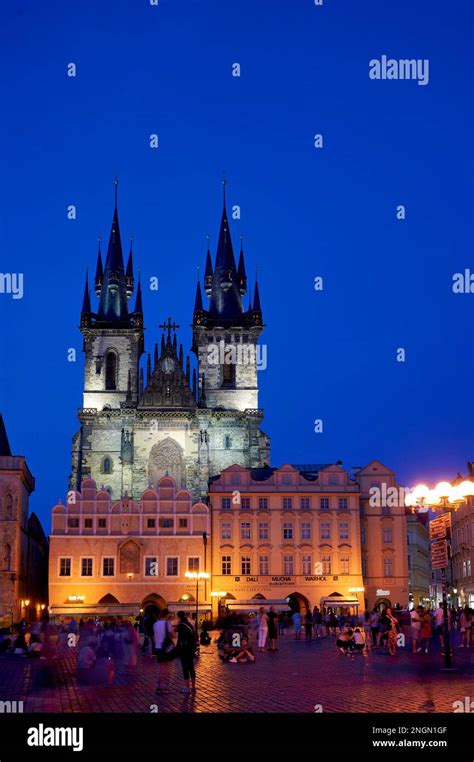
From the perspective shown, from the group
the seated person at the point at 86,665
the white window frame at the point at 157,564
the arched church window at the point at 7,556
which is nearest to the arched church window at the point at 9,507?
the arched church window at the point at 7,556

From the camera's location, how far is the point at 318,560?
227 ft

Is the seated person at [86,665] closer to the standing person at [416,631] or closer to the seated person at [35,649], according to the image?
the seated person at [35,649]

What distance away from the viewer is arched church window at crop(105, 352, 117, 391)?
86.1 metres

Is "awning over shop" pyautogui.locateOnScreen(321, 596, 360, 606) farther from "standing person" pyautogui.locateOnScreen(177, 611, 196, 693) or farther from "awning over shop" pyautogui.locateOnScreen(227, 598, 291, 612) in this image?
"standing person" pyautogui.locateOnScreen(177, 611, 196, 693)

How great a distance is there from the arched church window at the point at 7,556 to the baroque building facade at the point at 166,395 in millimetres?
17995

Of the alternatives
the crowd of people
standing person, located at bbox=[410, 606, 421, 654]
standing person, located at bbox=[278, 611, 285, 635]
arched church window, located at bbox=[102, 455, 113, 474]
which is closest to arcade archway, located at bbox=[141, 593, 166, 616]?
standing person, located at bbox=[278, 611, 285, 635]

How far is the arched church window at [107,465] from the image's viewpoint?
81.2 meters

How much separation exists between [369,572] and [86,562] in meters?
20.3

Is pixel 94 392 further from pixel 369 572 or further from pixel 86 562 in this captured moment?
pixel 369 572

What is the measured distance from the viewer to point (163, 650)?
19.4m

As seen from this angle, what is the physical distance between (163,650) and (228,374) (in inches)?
2670

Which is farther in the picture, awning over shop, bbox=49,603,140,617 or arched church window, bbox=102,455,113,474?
arched church window, bbox=102,455,113,474

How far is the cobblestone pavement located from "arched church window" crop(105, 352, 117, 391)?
58.0 metres
